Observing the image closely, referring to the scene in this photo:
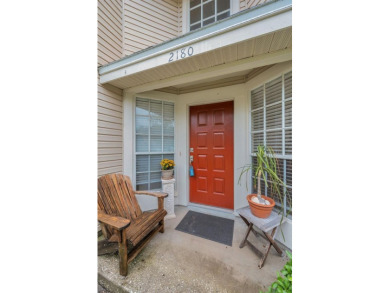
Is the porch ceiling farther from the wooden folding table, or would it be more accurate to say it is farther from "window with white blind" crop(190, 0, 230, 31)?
the wooden folding table

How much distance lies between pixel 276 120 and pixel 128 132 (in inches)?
87.2

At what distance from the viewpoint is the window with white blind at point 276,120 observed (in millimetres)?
1652

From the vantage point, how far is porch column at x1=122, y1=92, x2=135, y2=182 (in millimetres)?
2334

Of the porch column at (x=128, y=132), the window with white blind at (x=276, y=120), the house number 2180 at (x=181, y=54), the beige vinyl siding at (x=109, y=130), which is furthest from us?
the porch column at (x=128, y=132)

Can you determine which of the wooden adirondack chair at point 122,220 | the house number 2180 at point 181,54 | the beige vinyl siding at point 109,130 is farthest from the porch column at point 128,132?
the house number 2180 at point 181,54

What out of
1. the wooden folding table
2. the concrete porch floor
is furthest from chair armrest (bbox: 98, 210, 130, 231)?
the wooden folding table

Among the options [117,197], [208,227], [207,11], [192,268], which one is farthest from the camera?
[207,11]

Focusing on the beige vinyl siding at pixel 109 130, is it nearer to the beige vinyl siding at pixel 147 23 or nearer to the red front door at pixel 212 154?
the beige vinyl siding at pixel 147 23

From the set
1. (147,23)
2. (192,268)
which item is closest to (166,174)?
(192,268)

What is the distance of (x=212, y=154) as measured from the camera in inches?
104

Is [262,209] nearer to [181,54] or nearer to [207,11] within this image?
[181,54]

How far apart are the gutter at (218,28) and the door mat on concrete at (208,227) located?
231 cm
